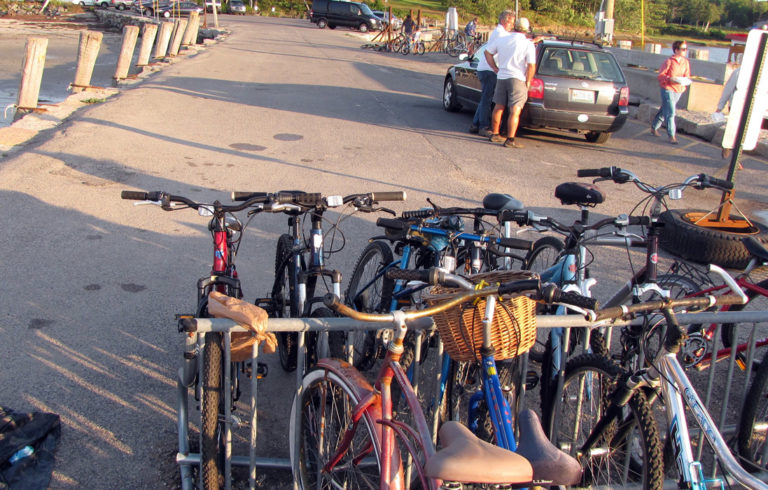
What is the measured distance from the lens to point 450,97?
14742 millimetres

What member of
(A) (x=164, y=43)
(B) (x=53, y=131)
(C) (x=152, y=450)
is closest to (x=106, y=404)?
(C) (x=152, y=450)

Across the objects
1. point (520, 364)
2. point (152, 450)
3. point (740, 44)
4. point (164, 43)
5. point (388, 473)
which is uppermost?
point (740, 44)

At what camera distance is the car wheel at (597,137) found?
12.4 meters

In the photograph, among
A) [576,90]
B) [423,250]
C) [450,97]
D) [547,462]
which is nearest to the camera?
[547,462]

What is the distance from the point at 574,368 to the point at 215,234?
85.3 inches

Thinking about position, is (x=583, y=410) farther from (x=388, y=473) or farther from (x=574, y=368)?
(x=388, y=473)

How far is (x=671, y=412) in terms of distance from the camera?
2641 mm

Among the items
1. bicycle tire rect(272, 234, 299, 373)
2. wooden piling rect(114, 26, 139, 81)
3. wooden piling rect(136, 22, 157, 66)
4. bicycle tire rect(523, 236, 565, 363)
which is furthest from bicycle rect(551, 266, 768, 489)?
wooden piling rect(136, 22, 157, 66)

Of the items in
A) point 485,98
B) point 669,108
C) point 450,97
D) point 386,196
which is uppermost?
point 669,108

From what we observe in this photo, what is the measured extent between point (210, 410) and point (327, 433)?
1.82ft

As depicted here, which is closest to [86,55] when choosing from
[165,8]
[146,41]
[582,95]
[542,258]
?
[146,41]

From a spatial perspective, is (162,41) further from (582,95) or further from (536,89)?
(582,95)

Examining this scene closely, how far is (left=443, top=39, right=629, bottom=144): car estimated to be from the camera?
11.2 meters

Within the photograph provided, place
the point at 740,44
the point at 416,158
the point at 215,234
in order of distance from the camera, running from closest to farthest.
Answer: the point at 215,234
the point at 416,158
the point at 740,44
